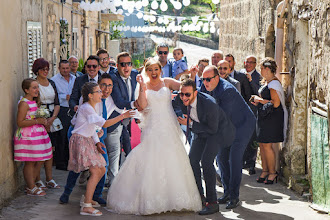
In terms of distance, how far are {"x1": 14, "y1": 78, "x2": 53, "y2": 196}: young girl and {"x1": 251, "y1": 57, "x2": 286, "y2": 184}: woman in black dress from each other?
3.01 meters

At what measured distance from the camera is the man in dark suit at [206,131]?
5.81m

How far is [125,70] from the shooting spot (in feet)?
22.5

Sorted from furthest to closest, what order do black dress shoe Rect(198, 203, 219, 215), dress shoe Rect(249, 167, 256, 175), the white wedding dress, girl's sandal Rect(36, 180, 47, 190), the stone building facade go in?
dress shoe Rect(249, 167, 256, 175) < girl's sandal Rect(36, 180, 47, 190) < the stone building facade < black dress shoe Rect(198, 203, 219, 215) < the white wedding dress

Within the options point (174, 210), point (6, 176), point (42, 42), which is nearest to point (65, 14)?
point (42, 42)

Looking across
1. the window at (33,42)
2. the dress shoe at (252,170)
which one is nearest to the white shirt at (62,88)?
the window at (33,42)

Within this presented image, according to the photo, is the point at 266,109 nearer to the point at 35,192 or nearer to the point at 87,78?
the point at 87,78

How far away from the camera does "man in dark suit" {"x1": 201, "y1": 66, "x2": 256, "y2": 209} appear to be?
6184mm

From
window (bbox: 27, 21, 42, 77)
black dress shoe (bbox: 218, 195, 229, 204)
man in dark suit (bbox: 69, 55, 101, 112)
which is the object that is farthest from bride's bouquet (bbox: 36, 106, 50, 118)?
black dress shoe (bbox: 218, 195, 229, 204)

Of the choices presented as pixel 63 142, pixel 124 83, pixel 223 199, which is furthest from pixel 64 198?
pixel 63 142

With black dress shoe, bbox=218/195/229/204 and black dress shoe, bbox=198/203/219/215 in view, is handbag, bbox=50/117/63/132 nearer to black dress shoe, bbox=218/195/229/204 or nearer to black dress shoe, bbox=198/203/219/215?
black dress shoe, bbox=218/195/229/204

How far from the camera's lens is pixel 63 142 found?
816 cm

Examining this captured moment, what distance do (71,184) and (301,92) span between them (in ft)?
11.0

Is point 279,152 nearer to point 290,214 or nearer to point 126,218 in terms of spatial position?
point 290,214

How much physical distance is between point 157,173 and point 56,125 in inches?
88.0
